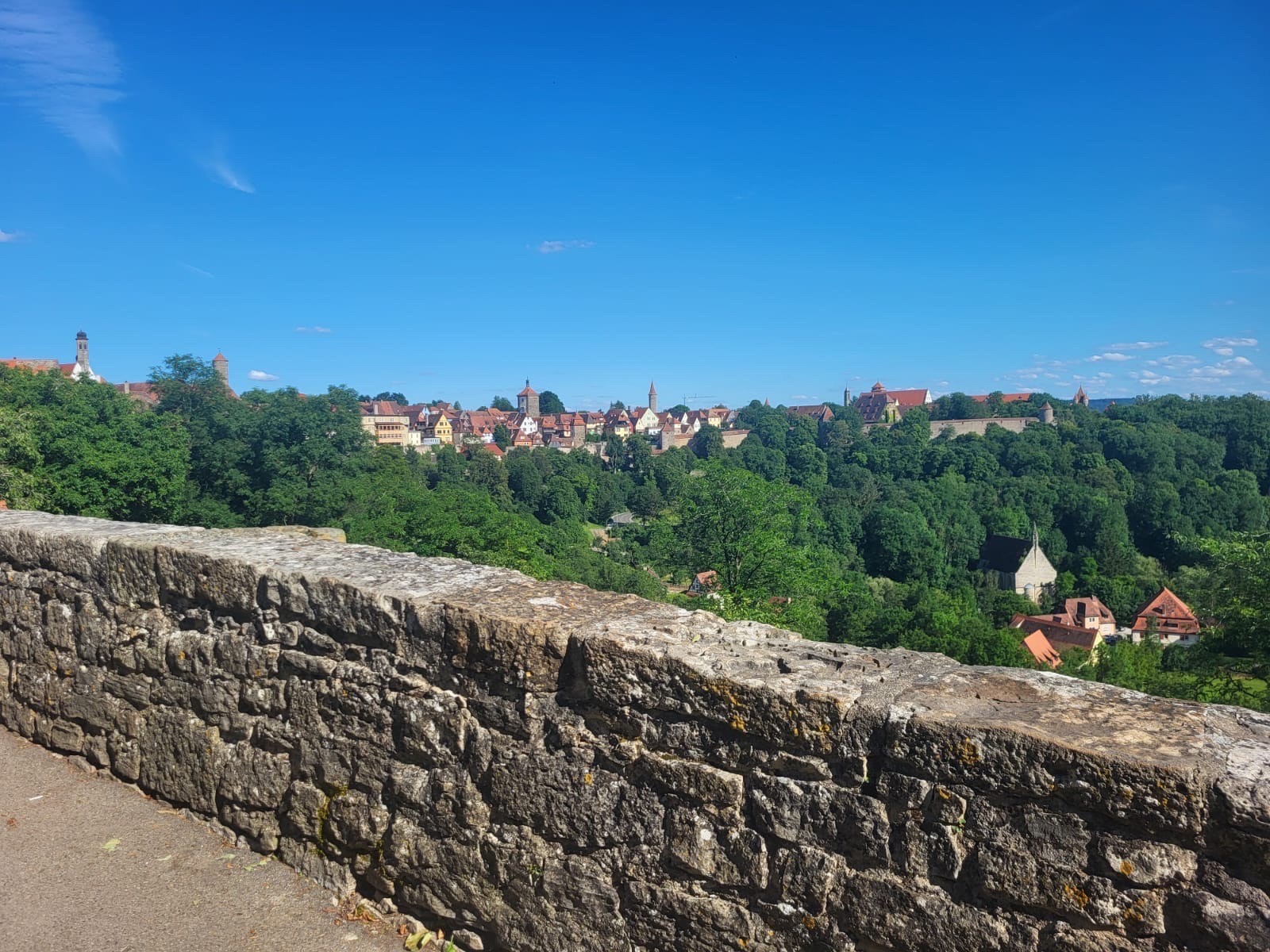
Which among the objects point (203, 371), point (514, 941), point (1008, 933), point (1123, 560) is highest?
point (203, 371)

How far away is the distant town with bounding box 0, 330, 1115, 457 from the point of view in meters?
107

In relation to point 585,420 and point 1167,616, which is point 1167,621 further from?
point 585,420

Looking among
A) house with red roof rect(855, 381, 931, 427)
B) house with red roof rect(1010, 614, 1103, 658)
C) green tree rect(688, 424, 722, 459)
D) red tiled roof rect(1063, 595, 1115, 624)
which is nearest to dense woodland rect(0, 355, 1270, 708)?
red tiled roof rect(1063, 595, 1115, 624)

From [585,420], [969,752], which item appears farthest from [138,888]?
[585,420]

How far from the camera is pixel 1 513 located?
16.6 feet

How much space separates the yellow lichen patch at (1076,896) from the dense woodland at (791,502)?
12.0 m

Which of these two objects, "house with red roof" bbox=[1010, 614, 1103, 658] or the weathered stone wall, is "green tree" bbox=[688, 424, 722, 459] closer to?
"house with red roof" bbox=[1010, 614, 1103, 658]

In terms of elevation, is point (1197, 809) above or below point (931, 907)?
above

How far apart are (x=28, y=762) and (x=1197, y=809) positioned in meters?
4.64

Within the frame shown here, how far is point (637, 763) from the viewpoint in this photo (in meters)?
2.57

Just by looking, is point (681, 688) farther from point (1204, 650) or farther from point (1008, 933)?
point (1204, 650)

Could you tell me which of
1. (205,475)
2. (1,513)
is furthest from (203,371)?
(1,513)

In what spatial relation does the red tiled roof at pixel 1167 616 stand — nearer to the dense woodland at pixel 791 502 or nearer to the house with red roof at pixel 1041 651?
the dense woodland at pixel 791 502

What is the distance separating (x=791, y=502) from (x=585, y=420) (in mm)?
125867
